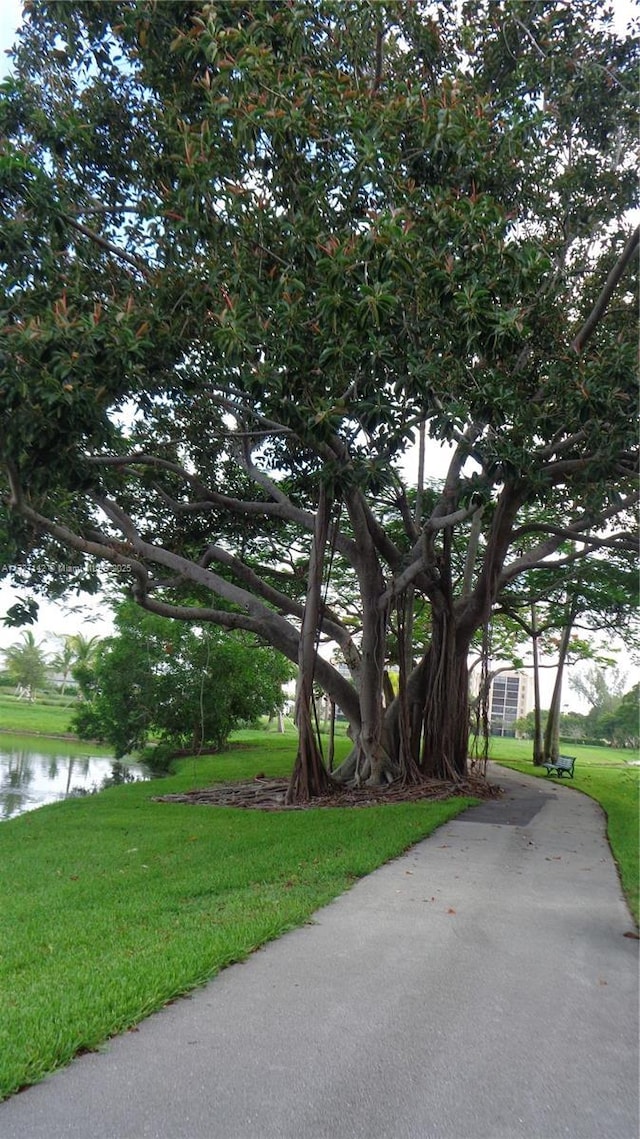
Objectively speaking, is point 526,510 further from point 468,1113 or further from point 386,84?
point 468,1113

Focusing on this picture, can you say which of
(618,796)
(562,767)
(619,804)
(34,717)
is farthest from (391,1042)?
(34,717)

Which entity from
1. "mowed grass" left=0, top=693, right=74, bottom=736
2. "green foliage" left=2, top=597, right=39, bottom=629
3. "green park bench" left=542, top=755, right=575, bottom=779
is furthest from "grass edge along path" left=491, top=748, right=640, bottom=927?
"mowed grass" left=0, top=693, right=74, bottom=736

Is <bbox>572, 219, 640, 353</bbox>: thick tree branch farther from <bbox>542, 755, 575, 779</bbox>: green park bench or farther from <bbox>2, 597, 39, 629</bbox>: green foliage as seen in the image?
<bbox>542, 755, 575, 779</bbox>: green park bench

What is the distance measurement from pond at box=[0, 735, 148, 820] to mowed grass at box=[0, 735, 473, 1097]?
18.8ft

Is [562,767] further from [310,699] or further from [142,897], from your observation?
[142,897]

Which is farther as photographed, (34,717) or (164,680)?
(34,717)

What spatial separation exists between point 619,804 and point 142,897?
11.0 meters

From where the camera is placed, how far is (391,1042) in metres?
4.01

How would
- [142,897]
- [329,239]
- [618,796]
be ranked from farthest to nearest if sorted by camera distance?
[618,796] → [329,239] → [142,897]

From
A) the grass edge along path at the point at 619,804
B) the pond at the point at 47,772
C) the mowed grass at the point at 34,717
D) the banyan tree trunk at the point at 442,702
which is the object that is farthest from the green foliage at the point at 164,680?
the banyan tree trunk at the point at 442,702

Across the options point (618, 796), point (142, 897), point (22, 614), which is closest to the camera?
point (142, 897)

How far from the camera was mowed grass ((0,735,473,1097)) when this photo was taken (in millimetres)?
4098

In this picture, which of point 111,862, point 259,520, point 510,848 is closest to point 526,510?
point 259,520

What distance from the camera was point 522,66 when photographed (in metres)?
9.35
